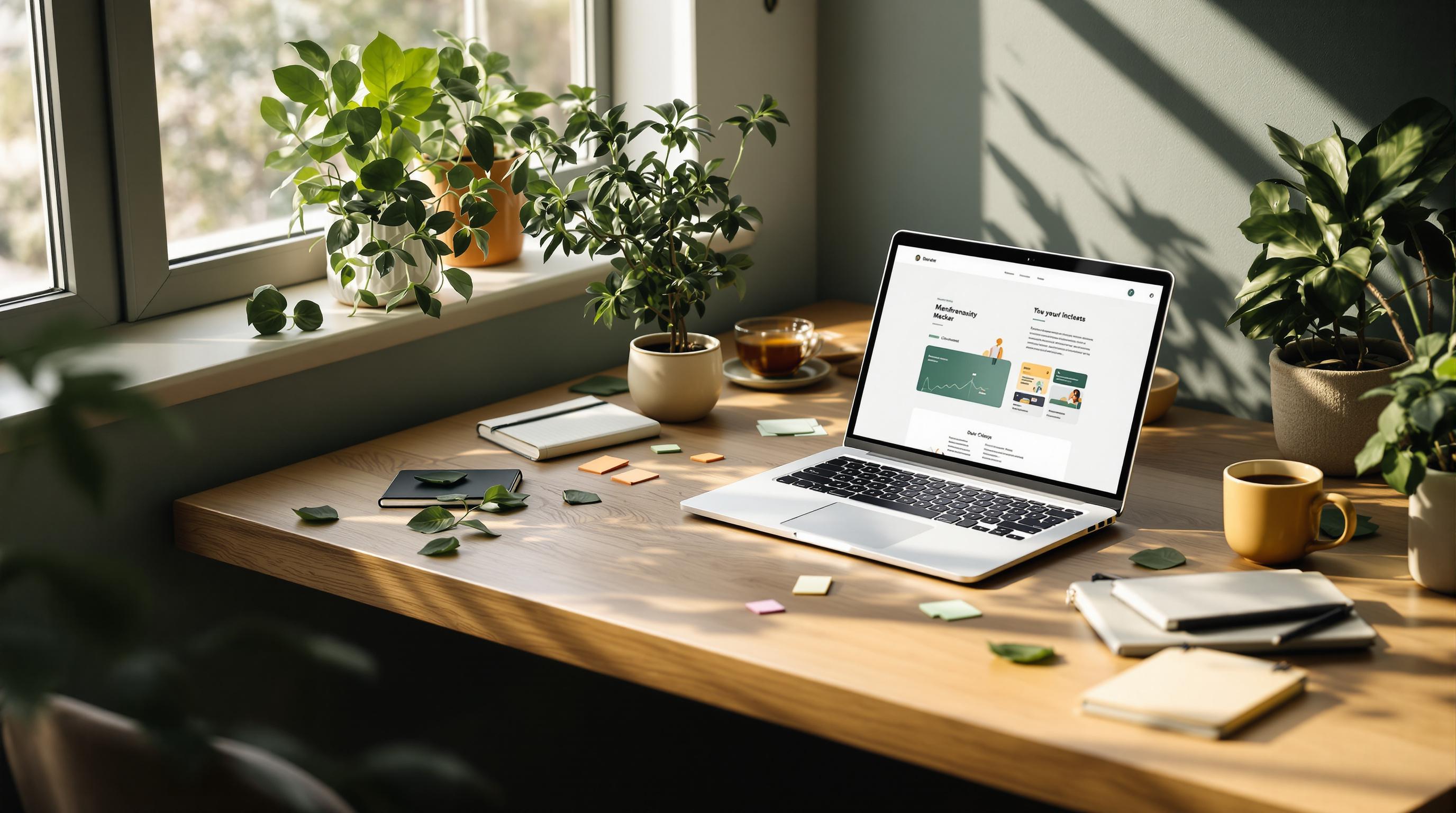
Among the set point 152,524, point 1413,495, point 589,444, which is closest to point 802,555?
point 589,444

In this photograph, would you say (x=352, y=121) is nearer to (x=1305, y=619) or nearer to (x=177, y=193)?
(x=177, y=193)

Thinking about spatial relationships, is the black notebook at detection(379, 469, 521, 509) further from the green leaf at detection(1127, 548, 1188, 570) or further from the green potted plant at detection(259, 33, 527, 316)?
the green leaf at detection(1127, 548, 1188, 570)

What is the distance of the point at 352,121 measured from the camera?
1714 mm

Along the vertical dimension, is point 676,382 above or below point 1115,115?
below

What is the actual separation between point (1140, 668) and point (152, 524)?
3.74 feet

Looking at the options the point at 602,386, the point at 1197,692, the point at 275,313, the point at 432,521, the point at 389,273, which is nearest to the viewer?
the point at 1197,692

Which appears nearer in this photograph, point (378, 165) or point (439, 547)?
point (439, 547)

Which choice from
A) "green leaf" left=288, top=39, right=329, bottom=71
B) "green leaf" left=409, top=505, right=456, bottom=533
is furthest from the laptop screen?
"green leaf" left=288, top=39, right=329, bottom=71

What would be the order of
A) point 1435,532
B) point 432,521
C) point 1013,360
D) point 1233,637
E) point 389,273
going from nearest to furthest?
point 1233,637 → point 1435,532 → point 432,521 → point 1013,360 → point 389,273

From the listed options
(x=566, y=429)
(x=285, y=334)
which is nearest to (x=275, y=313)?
A: (x=285, y=334)

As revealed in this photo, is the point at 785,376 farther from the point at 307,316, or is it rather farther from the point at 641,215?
the point at 307,316

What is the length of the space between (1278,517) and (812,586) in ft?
1.56

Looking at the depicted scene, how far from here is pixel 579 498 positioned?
1596 mm

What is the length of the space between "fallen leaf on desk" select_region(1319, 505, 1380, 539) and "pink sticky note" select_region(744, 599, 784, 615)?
597mm
